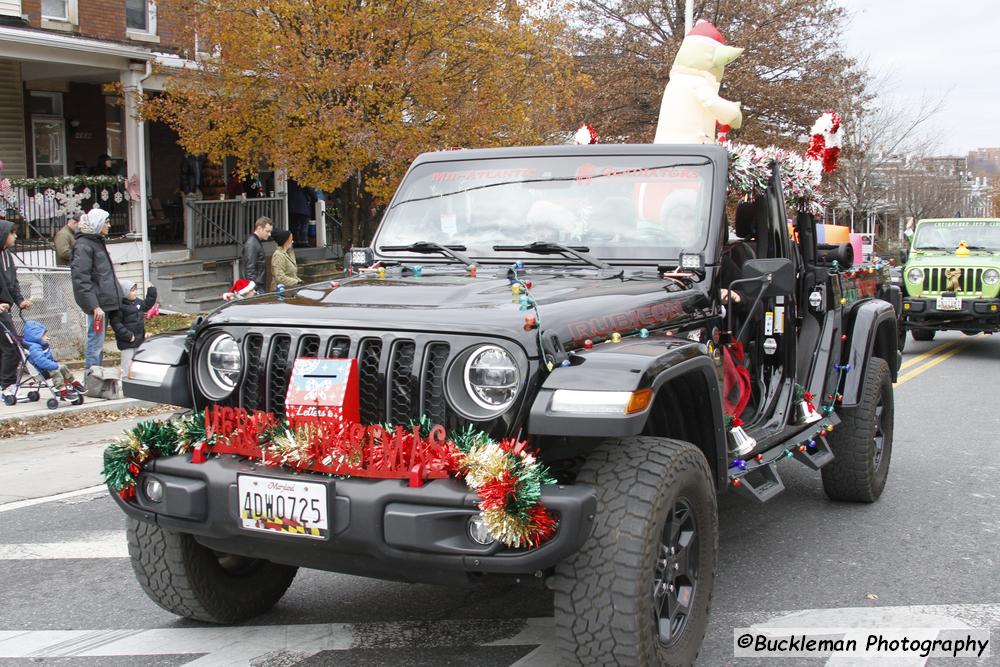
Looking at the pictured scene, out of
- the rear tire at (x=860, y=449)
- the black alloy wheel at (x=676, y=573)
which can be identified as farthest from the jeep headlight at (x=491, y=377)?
the rear tire at (x=860, y=449)

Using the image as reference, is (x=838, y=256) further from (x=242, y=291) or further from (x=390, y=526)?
(x=390, y=526)

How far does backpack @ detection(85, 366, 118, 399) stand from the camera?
10188 millimetres

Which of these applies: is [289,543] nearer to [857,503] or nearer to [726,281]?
[726,281]

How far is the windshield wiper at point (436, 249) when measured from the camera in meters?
4.68

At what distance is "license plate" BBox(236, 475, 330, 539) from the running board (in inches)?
74.8

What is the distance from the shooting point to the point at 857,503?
616cm

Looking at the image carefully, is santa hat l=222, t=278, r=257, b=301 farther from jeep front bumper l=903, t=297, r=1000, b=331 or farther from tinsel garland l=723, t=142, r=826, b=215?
jeep front bumper l=903, t=297, r=1000, b=331

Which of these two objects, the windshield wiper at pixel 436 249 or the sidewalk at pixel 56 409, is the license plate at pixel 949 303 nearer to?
the sidewalk at pixel 56 409

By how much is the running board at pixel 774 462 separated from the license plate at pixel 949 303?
948 cm

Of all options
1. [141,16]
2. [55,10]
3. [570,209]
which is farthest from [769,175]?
[141,16]

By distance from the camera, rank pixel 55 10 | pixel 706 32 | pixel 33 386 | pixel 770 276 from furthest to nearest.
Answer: pixel 55 10 < pixel 33 386 < pixel 706 32 < pixel 770 276

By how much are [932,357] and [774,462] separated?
35.4 ft

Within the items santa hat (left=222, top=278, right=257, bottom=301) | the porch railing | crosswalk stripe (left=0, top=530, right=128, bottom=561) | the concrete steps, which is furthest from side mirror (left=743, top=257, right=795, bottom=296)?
the porch railing

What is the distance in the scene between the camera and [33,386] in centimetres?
1001
